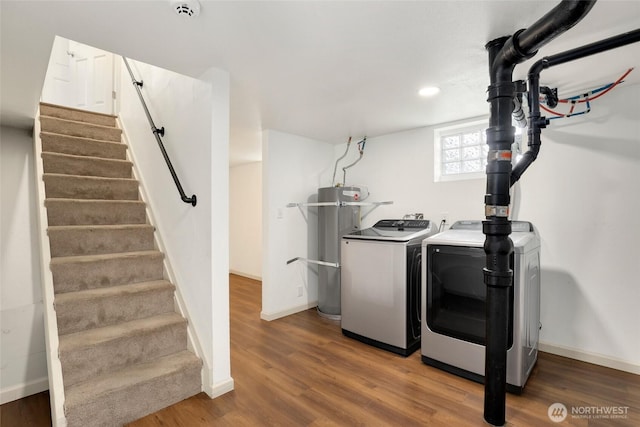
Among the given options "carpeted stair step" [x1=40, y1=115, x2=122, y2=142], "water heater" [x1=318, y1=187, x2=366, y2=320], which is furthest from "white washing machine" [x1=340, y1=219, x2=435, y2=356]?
"carpeted stair step" [x1=40, y1=115, x2=122, y2=142]

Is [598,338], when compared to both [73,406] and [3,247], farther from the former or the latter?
[3,247]

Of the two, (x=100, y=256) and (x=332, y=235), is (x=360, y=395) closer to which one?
(x=332, y=235)

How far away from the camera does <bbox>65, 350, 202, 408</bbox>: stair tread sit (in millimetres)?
1643

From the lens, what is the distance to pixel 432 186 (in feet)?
10.4

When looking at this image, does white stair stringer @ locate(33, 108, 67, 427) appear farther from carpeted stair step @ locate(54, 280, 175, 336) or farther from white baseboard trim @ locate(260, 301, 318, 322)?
white baseboard trim @ locate(260, 301, 318, 322)

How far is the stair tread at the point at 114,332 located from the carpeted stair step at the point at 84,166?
169cm

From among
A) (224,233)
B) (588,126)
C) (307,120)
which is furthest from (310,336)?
(588,126)

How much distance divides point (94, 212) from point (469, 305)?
313 centimetres

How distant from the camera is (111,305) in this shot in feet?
6.88

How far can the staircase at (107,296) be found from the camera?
1.74 metres

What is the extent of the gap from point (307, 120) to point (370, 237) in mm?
1329

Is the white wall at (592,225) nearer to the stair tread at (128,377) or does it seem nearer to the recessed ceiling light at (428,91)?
the recessed ceiling light at (428,91)

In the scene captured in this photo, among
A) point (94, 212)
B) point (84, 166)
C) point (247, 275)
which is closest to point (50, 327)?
point (94, 212)

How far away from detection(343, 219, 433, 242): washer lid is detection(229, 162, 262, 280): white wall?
2.77 m
